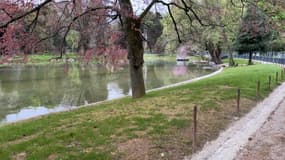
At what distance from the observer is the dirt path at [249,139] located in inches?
236

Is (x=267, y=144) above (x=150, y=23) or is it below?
below

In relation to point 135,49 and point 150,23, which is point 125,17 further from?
point 150,23

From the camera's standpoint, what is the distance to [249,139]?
6977mm

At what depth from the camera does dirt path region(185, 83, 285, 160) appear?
19.7ft

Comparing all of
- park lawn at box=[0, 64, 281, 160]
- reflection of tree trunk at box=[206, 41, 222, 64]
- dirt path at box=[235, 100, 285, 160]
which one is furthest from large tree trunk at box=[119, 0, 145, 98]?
reflection of tree trunk at box=[206, 41, 222, 64]

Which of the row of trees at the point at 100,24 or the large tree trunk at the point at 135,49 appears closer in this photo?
the row of trees at the point at 100,24

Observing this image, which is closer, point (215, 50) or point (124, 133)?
point (124, 133)

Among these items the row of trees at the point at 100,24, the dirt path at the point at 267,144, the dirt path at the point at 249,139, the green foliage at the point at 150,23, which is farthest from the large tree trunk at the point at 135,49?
the dirt path at the point at 267,144

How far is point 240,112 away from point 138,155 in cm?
529

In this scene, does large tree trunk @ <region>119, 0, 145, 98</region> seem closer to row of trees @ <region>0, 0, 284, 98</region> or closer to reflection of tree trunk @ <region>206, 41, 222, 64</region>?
row of trees @ <region>0, 0, 284, 98</region>

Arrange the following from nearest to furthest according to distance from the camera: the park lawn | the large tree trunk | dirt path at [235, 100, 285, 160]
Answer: the park lawn
dirt path at [235, 100, 285, 160]
the large tree trunk

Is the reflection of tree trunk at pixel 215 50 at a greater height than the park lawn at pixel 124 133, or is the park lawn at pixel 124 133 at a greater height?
the reflection of tree trunk at pixel 215 50

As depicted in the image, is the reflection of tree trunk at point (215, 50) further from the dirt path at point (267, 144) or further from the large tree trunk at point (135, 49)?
the dirt path at point (267, 144)

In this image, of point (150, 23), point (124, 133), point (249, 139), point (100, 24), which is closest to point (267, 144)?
point (249, 139)
